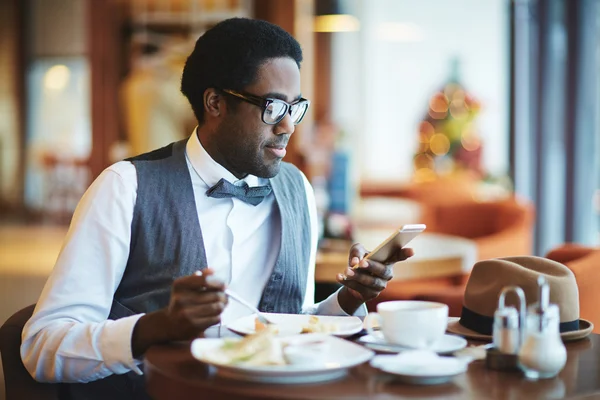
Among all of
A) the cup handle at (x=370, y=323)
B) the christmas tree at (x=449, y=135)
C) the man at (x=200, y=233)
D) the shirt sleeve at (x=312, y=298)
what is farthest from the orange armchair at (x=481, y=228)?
the christmas tree at (x=449, y=135)

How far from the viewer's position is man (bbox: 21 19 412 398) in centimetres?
167

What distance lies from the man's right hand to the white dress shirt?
0.12 meters

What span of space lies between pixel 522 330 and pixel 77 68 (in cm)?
898

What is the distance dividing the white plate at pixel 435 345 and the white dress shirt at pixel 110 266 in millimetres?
439

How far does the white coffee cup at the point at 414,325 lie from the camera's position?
139 cm

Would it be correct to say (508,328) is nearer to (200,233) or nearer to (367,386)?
(367,386)

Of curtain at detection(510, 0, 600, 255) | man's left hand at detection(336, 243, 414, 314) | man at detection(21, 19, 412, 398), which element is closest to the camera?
man at detection(21, 19, 412, 398)

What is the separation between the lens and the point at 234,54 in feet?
6.37

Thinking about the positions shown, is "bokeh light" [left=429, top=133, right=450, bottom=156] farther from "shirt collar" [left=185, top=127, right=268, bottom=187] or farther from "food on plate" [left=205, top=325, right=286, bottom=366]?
"food on plate" [left=205, top=325, right=286, bottom=366]

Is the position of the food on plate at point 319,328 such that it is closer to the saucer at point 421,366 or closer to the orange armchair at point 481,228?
the saucer at point 421,366

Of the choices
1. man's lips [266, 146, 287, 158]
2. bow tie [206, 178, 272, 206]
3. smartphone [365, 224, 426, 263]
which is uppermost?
man's lips [266, 146, 287, 158]

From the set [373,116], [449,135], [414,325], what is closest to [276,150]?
[414,325]

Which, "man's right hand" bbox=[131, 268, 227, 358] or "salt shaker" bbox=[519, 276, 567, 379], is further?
"man's right hand" bbox=[131, 268, 227, 358]

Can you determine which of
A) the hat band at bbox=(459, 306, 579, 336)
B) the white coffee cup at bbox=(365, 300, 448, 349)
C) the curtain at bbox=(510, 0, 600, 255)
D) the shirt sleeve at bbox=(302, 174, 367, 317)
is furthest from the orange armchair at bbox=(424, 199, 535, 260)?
the white coffee cup at bbox=(365, 300, 448, 349)
